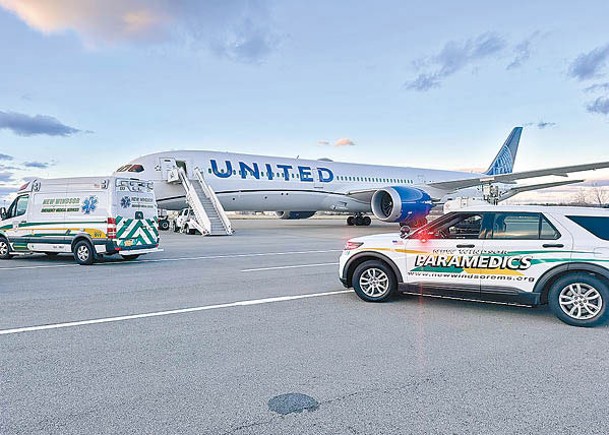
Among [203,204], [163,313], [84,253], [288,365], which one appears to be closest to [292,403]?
[288,365]

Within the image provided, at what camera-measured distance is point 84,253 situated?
11.5m

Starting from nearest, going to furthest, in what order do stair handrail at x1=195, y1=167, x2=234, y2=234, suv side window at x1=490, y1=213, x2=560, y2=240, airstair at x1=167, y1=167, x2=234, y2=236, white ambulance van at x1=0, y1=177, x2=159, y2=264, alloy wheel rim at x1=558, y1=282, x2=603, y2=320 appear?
alloy wheel rim at x1=558, y1=282, x2=603, y2=320 → suv side window at x1=490, y1=213, x2=560, y2=240 → white ambulance van at x1=0, y1=177, x2=159, y2=264 → airstair at x1=167, y1=167, x2=234, y2=236 → stair handrail at x1=195, y1=167, x2=234, y2=234

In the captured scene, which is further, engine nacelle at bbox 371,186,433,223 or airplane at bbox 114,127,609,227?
airplane at bbox 114,127,609,227

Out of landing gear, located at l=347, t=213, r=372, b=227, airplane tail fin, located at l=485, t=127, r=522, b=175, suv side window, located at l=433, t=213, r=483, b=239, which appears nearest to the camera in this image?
suv side window, located at l=433, t=213, r=483, b=239

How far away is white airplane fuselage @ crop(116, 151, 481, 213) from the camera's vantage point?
2238 centimetres

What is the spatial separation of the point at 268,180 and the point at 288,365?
20508 mm

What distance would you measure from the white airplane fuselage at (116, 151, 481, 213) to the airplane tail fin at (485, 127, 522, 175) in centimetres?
1119

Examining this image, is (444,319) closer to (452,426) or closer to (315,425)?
(452,426)

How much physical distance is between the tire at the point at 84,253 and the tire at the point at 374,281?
24.8ft

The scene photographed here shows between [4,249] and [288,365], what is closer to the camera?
[288,365]

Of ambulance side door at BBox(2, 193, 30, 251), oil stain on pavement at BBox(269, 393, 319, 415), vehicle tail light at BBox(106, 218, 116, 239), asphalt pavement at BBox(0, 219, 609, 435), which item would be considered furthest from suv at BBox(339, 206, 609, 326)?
ambulance side door at BBox(2, 193, 30, 251)

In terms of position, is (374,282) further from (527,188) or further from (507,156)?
(507,156)

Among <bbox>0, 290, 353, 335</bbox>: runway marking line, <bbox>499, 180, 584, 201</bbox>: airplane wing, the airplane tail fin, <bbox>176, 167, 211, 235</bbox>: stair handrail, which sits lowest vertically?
<bbox>0, 290, 353, 335</bbox>: runway marking line

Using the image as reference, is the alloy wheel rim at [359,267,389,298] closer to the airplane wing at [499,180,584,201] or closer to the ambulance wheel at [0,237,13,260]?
the ambulance wheel at [0,237,13,260]
